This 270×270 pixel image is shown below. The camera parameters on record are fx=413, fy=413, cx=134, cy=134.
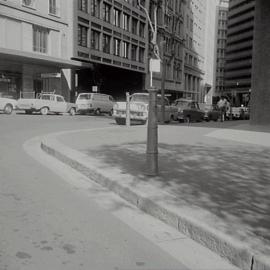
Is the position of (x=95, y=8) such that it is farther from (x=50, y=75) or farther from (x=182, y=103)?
(x=182, y=103)

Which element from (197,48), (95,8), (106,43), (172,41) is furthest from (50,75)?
(197,48)

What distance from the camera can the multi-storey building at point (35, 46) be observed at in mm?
32875

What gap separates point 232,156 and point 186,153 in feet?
3.22

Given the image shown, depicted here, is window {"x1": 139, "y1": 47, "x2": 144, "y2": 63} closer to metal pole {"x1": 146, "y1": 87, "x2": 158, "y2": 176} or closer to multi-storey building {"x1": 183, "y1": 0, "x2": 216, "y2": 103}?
multi-storey building {"x1": 183, "y1": 0, "x2": 216, "y2": 103}

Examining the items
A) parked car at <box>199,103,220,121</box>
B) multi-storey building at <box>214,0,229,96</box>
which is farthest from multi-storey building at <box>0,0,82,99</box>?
multi-storey building at <box>214,0,229,96</box>

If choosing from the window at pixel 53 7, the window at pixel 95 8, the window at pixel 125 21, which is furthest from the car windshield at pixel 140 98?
the window at pixel 125 21

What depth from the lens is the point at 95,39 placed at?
43.2 meters


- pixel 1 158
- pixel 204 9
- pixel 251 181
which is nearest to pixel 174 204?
pixel 251 181

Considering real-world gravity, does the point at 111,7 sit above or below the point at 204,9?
below

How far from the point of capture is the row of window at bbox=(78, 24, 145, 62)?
136 feet

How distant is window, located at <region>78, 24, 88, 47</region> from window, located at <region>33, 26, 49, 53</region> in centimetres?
414

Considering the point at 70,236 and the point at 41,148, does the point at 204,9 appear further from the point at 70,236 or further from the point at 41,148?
the point at 70,236

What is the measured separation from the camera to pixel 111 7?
45.9m

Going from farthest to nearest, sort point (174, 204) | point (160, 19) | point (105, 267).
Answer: point (160, 19)
point (174, 204)
point (105, 267)
